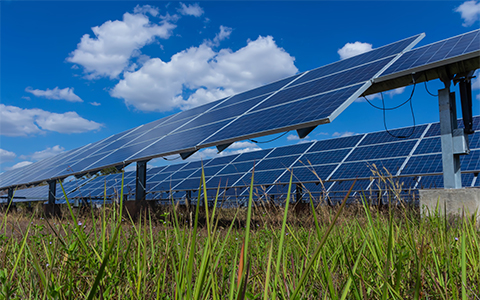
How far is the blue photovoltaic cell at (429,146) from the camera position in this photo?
519 inches

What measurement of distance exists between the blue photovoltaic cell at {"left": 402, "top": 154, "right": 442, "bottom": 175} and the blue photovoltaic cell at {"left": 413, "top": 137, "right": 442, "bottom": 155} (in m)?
0.47

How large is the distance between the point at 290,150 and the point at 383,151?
20.6 ft

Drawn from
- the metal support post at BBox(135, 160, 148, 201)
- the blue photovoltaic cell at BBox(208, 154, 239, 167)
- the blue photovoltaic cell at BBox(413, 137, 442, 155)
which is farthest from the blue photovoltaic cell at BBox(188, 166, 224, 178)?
the blue photovoltaic cell at BBox(413, 137, 442, 155)

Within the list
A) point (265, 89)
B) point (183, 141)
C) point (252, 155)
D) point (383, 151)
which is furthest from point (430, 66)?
point (252, 155)

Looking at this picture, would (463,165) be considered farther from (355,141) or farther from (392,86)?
(392,86)

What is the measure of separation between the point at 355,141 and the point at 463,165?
5335 mm

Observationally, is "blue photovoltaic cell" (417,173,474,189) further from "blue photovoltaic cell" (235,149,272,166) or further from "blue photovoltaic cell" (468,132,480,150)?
"blue photovoltaic cell" (235,149,272,166)

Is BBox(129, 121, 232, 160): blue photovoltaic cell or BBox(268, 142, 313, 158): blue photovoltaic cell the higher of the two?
BBox(268, 142, 313, 158): blue photovoltaic cell

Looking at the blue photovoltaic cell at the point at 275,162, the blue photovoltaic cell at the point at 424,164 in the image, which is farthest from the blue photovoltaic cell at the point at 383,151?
the blue photovoltaic cell at the point at 275,162

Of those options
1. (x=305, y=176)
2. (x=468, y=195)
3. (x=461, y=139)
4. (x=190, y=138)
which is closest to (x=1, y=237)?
(x=190, y=138)

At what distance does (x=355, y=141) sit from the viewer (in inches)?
667

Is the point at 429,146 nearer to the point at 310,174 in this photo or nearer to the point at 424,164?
the point at 424,164

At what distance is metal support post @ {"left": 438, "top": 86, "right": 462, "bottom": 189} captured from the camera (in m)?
7.26

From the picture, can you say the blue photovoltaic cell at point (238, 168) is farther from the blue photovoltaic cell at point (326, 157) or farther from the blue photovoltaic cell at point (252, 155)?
the blue photovoltaic cell at point (326, 157)
